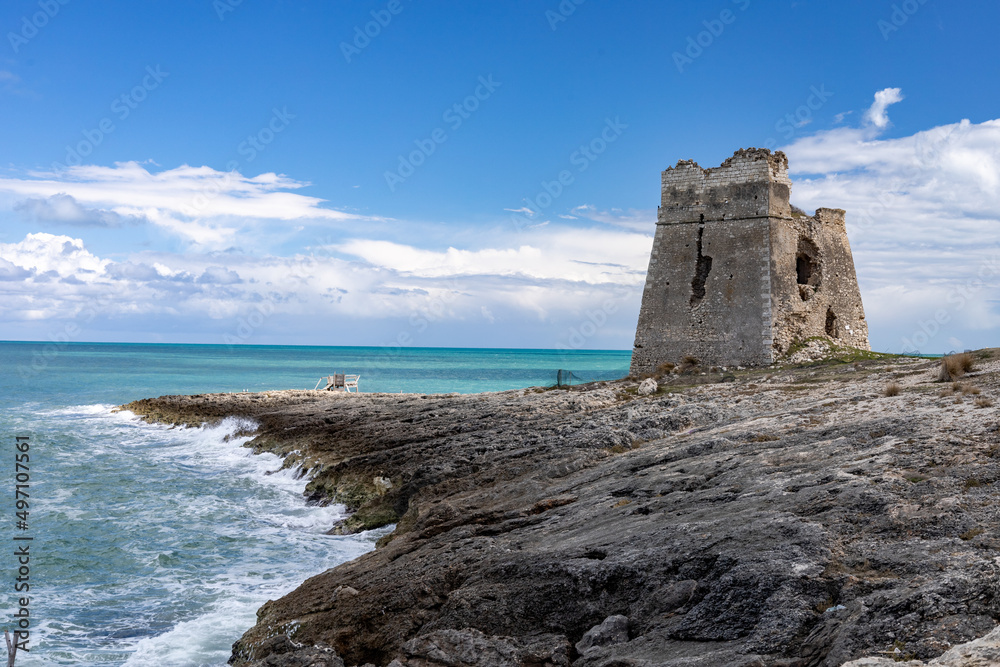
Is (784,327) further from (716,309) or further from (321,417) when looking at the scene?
Result: (321,417)

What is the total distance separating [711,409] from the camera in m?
16.1

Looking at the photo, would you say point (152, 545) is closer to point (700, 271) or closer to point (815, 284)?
point (700, 271)

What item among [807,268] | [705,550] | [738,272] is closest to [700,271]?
[738,272]

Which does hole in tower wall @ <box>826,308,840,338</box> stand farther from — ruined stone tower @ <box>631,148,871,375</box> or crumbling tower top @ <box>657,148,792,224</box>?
crumbling tower top @ <box>657,148,792,224</box>

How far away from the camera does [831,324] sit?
2733 centimetres

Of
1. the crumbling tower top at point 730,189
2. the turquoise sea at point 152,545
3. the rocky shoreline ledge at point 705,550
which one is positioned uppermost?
the crumbling tower top at point 730,189

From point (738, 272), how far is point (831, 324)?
4.85m

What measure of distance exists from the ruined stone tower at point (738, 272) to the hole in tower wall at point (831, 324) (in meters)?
0.04

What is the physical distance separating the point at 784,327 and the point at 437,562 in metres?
18.2

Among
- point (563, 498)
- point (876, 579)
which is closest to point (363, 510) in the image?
point (563, 498)

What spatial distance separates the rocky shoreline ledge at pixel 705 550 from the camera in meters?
5.97

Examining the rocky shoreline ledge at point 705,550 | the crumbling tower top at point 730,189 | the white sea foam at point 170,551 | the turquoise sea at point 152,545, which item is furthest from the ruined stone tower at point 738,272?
the white sea foam at point 170,551

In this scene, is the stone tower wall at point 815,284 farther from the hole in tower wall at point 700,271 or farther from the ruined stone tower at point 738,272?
the hole in tower wall at point 700,271

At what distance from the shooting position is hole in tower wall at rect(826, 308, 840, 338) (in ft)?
89.2
